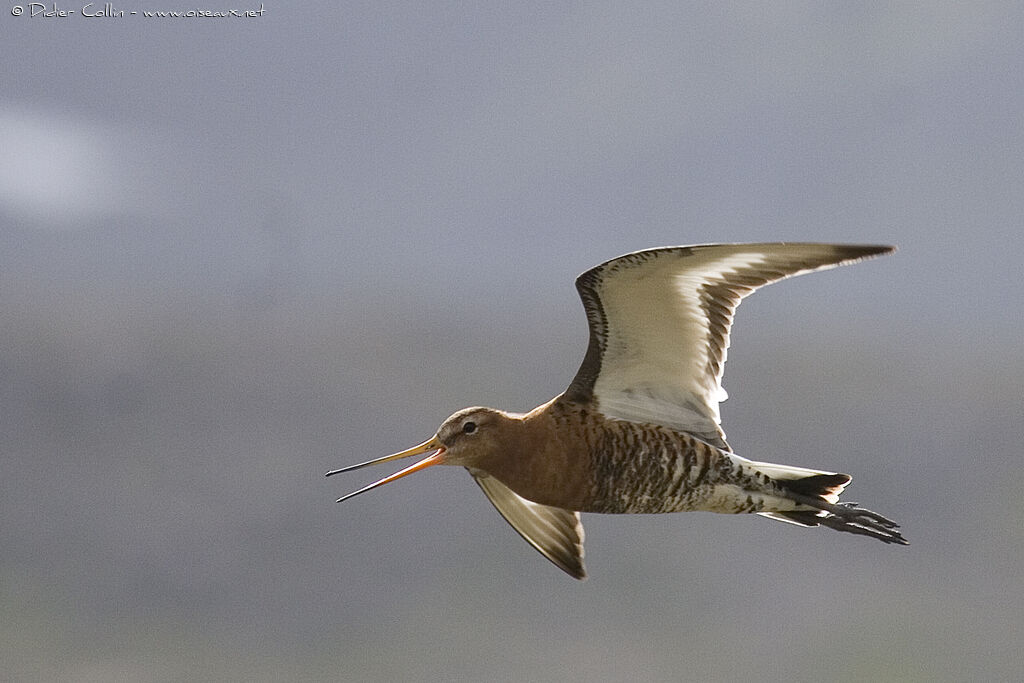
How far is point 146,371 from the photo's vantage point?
4206 cm

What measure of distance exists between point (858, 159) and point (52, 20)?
36797mm

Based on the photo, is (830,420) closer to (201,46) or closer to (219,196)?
(219,196)

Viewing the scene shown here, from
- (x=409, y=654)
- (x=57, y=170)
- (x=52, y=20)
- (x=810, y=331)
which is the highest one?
(x=52, y=20)

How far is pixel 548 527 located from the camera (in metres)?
3.85

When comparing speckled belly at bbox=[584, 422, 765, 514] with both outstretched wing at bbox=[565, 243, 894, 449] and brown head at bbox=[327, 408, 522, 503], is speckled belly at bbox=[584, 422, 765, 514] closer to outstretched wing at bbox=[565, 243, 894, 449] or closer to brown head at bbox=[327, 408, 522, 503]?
outstretched wing at bbox=[565, 243, 894, 449]

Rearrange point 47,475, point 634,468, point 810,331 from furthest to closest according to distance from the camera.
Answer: point 810,331 → point 47,475 → point 634,468

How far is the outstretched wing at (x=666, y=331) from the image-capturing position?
328cm

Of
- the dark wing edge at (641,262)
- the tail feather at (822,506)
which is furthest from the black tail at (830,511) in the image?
the dark wing edge at (641,262)

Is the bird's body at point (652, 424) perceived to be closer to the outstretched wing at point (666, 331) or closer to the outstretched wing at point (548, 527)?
the outstretched wing at point (666, 331)

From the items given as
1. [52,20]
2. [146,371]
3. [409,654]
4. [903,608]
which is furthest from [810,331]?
[52,20]

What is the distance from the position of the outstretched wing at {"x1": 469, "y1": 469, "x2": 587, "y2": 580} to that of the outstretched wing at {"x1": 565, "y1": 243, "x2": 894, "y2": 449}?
0.48m

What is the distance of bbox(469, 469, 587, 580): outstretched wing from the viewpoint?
3.80m

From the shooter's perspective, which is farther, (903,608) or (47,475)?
(47,475)

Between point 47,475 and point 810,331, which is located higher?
point 810,331
